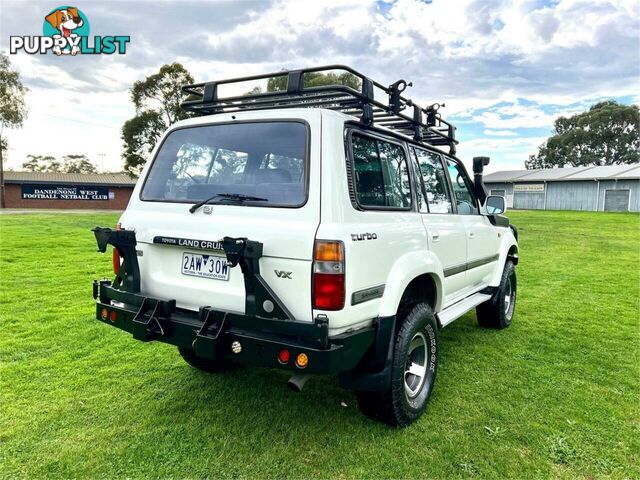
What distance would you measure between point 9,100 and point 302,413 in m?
41.0

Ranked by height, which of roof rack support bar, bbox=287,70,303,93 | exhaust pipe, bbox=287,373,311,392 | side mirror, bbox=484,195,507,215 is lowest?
exhaust pipe, bbox=287,373,311,392

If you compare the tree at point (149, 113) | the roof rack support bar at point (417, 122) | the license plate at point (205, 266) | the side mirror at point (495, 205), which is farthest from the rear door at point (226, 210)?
the tree at point (149, 113)

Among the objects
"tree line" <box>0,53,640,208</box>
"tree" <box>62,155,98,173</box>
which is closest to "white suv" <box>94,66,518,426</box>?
"tree line" <box>0,53,640,208</box>

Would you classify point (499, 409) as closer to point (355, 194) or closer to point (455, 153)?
point (355, 194)

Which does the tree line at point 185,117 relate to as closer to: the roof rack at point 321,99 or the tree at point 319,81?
the tree at point 319,81

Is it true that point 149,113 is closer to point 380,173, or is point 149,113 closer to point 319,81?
point 319,81

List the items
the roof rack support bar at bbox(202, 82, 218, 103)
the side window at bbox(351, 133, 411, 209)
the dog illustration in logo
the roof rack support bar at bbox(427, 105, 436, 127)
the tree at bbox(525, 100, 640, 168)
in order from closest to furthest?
1. the side window at bbox(351, 133, 411, 209)
2. the roof rack support bar at bbox(202, 82, 218, 103)
3. the roof rack support bar at bbox(427, 105, 436, 127)
4. the dog illustration in logo
5. the tree at bbox(525, 100, 640, 168)

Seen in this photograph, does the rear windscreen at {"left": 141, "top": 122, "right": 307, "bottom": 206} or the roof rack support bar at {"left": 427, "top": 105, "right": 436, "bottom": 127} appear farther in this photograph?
the roof rack support bar at {"left": 427, "top": 105, "right": 436, "bottom": 127}

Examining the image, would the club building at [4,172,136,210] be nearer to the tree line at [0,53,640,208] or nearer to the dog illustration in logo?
the tree line at [0,53,640,208]

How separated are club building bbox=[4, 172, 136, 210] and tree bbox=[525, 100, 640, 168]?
169 feet

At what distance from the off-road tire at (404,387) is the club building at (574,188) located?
109 feet

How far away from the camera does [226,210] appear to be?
2686 mm

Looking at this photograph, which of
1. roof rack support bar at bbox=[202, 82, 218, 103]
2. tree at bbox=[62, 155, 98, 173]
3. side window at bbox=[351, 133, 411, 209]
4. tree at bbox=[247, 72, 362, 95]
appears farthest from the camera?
tree at bbox=[62, 155, 98, 173]

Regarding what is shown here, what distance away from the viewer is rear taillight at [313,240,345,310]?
2.32 m
